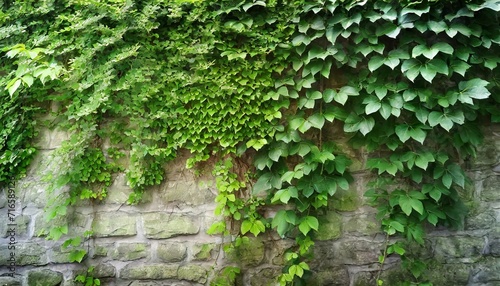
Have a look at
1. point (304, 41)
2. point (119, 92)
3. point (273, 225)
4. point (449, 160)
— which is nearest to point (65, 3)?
point (119, 92)

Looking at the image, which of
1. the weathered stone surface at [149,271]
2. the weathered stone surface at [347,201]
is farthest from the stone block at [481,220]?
the weathered stone surface at [149,271]

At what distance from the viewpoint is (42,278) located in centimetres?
247

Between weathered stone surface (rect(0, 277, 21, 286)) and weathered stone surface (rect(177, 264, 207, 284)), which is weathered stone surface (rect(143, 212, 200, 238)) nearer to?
weathered stone surface (rect(177, 264, 207, 284))

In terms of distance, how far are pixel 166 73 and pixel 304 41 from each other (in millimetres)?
923

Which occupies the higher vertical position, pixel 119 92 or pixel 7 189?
pixel 119 92

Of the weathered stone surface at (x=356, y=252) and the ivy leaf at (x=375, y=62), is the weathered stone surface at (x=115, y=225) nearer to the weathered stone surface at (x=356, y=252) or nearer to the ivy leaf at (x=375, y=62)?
the weathered stone surface at (x=356, y=252)

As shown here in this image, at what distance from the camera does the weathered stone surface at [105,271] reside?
249 centimetres

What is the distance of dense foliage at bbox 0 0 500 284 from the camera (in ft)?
7.27

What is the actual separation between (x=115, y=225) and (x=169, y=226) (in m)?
0.38

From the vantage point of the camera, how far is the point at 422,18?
85.0 inches

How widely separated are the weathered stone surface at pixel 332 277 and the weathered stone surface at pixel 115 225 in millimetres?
1306

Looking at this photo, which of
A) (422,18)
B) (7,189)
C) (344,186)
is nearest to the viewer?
(422,18)

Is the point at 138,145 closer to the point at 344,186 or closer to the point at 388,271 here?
the point at 344,186

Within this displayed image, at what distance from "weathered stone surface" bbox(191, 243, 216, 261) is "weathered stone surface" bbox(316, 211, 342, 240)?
75 centimetres
